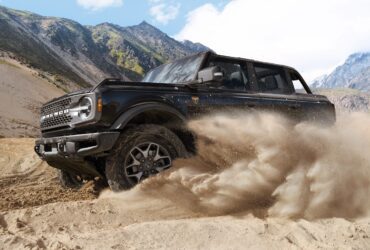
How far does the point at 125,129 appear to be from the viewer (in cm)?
492

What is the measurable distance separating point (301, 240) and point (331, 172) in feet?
4.99

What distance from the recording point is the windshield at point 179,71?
5.91 metres

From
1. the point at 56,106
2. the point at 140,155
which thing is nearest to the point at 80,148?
the point at 140,155

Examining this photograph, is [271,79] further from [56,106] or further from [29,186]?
[29,186]

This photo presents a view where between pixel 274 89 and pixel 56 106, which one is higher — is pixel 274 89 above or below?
above

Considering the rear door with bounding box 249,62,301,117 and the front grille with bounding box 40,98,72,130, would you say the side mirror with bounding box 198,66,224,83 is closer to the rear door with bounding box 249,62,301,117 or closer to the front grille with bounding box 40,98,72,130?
the rear door with bounding box 249,62,301,117

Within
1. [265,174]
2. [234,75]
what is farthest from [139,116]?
[234,75]

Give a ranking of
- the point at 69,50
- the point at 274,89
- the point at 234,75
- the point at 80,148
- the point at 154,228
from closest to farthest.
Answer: the point at 154,228, the point at 80,148, the point at 234,75, the point at 274,89, the point at 69,50

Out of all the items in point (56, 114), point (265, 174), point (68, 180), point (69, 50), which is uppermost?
point (69, 50)

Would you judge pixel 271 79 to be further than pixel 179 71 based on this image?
Yes

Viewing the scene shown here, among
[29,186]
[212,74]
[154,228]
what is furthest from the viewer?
[29,186]

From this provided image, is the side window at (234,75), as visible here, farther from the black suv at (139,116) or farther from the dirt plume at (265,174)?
the dirt plume at (265,174)

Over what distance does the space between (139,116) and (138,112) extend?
281mm

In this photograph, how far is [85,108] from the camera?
477 centimetres
